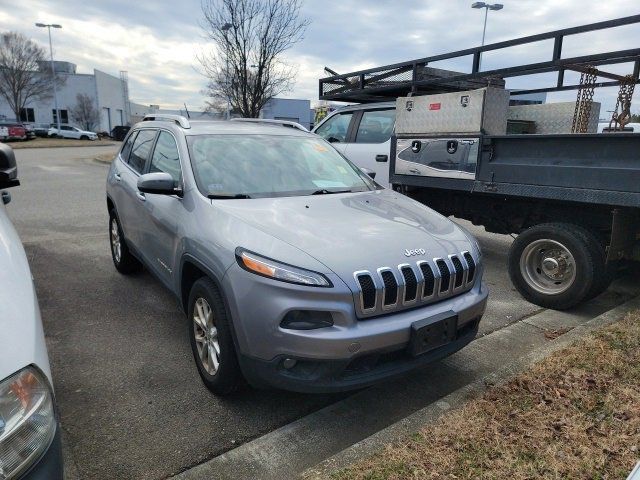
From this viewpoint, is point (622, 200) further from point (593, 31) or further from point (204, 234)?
point (204, 234)

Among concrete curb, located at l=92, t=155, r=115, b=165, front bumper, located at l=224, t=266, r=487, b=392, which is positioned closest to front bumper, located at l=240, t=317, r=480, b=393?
front bumper, located at l=224, t=266, r=487, b=392

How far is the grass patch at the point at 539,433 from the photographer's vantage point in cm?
223

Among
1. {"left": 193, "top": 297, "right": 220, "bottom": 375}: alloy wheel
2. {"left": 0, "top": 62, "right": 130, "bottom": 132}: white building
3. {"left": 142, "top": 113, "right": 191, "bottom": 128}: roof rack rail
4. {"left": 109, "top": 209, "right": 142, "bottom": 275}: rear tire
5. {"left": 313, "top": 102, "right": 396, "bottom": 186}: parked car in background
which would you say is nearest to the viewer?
{"left": 193, "top": 297, "right": 220, "bottom": 375}: alloy wheel

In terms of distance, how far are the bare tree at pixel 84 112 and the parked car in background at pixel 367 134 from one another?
5926 centimetres

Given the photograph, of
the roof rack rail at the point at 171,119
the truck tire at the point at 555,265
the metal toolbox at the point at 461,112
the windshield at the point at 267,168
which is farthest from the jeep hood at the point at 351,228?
the metal toolbox at the point at 461,112

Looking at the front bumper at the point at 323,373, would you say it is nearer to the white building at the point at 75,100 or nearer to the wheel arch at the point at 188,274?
the wheel arch at the point at 188,274

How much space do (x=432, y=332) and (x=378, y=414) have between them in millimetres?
633

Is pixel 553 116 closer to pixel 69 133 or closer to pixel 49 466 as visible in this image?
pixel 49 466

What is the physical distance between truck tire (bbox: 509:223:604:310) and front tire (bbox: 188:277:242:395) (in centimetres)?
312

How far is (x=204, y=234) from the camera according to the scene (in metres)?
2.90

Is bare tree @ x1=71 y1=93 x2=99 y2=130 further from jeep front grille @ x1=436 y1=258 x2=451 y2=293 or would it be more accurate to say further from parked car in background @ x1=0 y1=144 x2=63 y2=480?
parked car in background @ x1=0 y1=144 x2=63 y2=480

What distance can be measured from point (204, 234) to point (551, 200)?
3.29 m

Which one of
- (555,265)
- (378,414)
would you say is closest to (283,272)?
(378,414)

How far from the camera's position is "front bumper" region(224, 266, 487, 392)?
2406 mm
